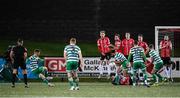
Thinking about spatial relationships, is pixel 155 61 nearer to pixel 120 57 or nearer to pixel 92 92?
pixel 120 57

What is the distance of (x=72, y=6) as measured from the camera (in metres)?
48.2

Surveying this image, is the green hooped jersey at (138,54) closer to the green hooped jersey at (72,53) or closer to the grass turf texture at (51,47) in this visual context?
the green hooped jersey at (72,53)

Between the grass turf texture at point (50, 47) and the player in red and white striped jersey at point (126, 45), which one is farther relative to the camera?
the grass turf texture at point (50, 47)

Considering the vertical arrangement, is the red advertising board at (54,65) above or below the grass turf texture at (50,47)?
below

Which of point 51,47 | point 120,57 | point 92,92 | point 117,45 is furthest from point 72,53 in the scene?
point 51,47

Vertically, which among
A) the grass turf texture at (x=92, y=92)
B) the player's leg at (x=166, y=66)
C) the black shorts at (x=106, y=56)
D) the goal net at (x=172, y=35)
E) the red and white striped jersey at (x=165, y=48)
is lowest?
the grass turf texture at (x=92, y=92)

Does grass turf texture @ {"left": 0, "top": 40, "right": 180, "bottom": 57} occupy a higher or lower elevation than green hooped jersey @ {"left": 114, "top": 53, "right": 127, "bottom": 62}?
higher

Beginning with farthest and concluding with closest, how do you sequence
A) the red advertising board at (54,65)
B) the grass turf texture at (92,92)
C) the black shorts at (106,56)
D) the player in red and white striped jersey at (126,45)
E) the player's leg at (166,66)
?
1. the red advertising board at (54,65)
2. the black shorts at (106,56)
3. the player in red and white striped jersey at (126,45)
4. the player's leg at (166,66)
5. the grass turf texture at (92,92)

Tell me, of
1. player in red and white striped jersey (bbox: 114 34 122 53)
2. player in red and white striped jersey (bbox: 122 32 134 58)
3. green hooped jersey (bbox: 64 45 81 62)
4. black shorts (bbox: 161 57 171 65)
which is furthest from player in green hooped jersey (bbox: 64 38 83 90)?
black shorts (bbox: 161 57 171 65)

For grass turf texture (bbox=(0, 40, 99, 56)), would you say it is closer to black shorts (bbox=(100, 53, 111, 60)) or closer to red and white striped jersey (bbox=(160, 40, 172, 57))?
black shorts (bbox=(100, 53, 111, 60))

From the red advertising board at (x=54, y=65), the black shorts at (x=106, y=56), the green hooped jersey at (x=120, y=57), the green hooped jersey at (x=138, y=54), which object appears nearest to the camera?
the green hooped jersey at (x=138, y=54)

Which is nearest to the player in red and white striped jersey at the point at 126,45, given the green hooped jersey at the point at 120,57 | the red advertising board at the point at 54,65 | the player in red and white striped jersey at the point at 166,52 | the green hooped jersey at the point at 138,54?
the player in red and white striped jersey at the point at 166,52

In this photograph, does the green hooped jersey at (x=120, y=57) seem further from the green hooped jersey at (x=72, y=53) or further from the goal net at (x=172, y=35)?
the green hooped jersey at (x=72, y=53)

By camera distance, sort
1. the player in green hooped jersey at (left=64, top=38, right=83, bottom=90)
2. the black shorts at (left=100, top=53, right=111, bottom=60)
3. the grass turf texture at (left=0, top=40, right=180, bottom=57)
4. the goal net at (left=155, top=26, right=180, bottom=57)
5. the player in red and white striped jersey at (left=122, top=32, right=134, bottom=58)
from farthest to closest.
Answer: the grass turf texture at (left=0, top=40, right=180, bottom=57) → the goal net at (left=155, top=26, right=180, bottom=57) → the black shorts at (left=100, top=53, right=111, bottom=60) → the player in red and white striped jersey at (left=122, top=32, right=134, bottom=58) → the player in green hooped jersey at (left=64, top=38, right=83, bottom=90)
